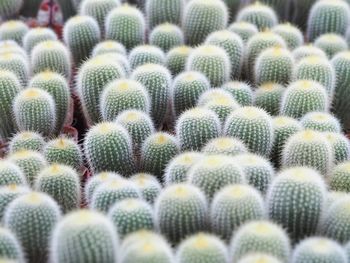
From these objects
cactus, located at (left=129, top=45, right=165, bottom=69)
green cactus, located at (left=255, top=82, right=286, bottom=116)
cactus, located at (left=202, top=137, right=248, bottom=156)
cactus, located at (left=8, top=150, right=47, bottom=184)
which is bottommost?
green cactus, located at (left=255, top=82, right=286, bottom=116)

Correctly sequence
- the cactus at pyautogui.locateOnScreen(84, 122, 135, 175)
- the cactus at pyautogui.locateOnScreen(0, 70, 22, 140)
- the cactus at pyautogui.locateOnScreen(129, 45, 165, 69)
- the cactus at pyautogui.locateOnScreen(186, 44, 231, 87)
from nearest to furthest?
the cactus at pyautogui.locateOnScreen(84, 122, 135, 175) → the cactus at pyautogui.locateOnScreen(0, 70, 22, 140) → the cactus at pyautogui.locateOnScreen(186, 44, 231, 87) → the cactus at pyautogui.locateOnScreen(129, 45, 165, 69)

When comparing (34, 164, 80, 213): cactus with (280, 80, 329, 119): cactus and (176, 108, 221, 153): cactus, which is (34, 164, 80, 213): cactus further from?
(280, 80, 329, 119): cactus

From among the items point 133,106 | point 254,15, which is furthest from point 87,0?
point 133,106

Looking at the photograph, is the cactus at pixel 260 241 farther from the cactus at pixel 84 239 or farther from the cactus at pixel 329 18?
the cactus at pixel 329 18

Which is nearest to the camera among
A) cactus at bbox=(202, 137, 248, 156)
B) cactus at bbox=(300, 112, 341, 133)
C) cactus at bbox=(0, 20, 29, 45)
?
cactus at bbox=(202, 137, 248, 156)

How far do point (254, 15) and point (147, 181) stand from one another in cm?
212

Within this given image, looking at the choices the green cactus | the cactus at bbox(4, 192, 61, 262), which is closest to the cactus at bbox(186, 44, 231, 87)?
the green cactus

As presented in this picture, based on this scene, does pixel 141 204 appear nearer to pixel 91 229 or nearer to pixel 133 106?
pixel 91 229

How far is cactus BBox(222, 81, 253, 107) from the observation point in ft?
13.0

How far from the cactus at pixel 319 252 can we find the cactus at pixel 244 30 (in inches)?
91.5

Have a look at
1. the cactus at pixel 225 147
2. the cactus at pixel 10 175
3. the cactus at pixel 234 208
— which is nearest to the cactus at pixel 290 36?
the cactus at pixel 225 147

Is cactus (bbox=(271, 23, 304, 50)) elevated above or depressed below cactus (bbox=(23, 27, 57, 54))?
below

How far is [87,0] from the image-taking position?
16.4 feet

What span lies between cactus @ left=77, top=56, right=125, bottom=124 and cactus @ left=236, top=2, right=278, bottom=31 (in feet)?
4.19
